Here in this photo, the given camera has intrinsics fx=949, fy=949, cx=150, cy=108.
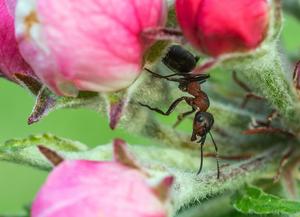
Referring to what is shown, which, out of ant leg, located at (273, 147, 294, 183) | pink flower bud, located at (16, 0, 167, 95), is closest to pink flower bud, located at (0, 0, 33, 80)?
pink flower bud, located at (16, 0, 167, 95)

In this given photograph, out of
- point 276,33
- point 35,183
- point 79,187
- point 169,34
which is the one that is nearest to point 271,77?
point 276,33

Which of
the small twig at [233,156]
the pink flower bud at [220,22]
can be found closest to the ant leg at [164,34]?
the pink flower bud at [220,22]

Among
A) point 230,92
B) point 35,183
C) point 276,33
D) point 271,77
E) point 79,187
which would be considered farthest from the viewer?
point 35,183

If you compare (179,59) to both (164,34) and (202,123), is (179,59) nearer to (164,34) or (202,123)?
(202,123)

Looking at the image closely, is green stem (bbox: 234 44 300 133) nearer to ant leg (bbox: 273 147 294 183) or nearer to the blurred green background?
ant leg (bbox: 273 147 294 183)

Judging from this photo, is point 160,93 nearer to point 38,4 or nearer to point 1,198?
point 38,4

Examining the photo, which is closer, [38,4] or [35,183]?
[38,4]

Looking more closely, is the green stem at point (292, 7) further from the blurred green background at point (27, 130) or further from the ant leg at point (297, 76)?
the blurred green background at point (27, 130)
